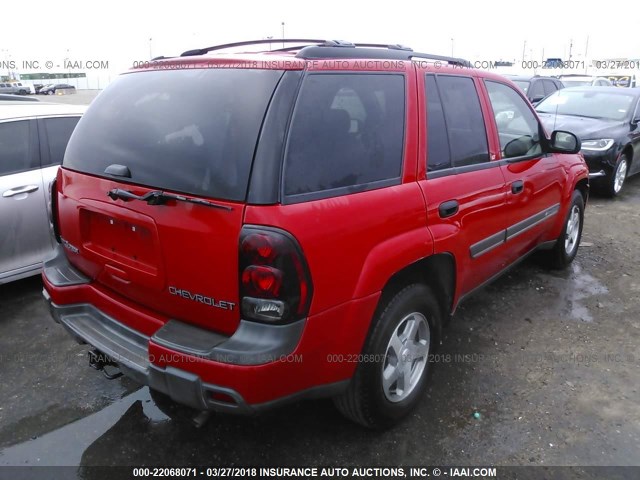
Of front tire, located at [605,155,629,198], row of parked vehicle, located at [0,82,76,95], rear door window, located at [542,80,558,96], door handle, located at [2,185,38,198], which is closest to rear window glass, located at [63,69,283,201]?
door handle, located at [2,185,38,198]

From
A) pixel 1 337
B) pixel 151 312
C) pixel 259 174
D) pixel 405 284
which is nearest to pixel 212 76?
pixel 259 174

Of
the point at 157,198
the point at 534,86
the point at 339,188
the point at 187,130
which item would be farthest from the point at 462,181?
the point at 534,86

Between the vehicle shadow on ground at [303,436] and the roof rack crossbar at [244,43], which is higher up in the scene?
the roof rack crossbar at [244,43]

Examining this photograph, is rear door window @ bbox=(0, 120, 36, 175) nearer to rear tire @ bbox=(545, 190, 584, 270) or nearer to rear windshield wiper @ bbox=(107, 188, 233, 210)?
rear windshield wiper @ bbox=(107, 188, 233, 210)

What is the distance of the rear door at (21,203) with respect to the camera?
394 centimetres

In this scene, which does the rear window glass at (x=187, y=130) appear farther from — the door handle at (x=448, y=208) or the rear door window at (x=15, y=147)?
the rear door window at (x=15, y=147)

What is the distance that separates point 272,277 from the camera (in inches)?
75.9

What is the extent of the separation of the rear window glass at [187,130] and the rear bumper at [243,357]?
22.7 inches

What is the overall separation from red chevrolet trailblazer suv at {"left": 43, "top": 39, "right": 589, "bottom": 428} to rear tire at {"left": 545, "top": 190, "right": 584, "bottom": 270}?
6.85 feet

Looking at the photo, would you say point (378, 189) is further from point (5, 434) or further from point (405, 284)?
point (5, 434)

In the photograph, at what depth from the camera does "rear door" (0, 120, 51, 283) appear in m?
3.94

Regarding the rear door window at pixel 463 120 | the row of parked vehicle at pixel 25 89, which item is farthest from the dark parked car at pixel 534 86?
the row of parked vehicle at pixel 25 89

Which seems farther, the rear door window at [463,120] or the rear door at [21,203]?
the rear door at [21,203]

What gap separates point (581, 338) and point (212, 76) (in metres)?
3.12
